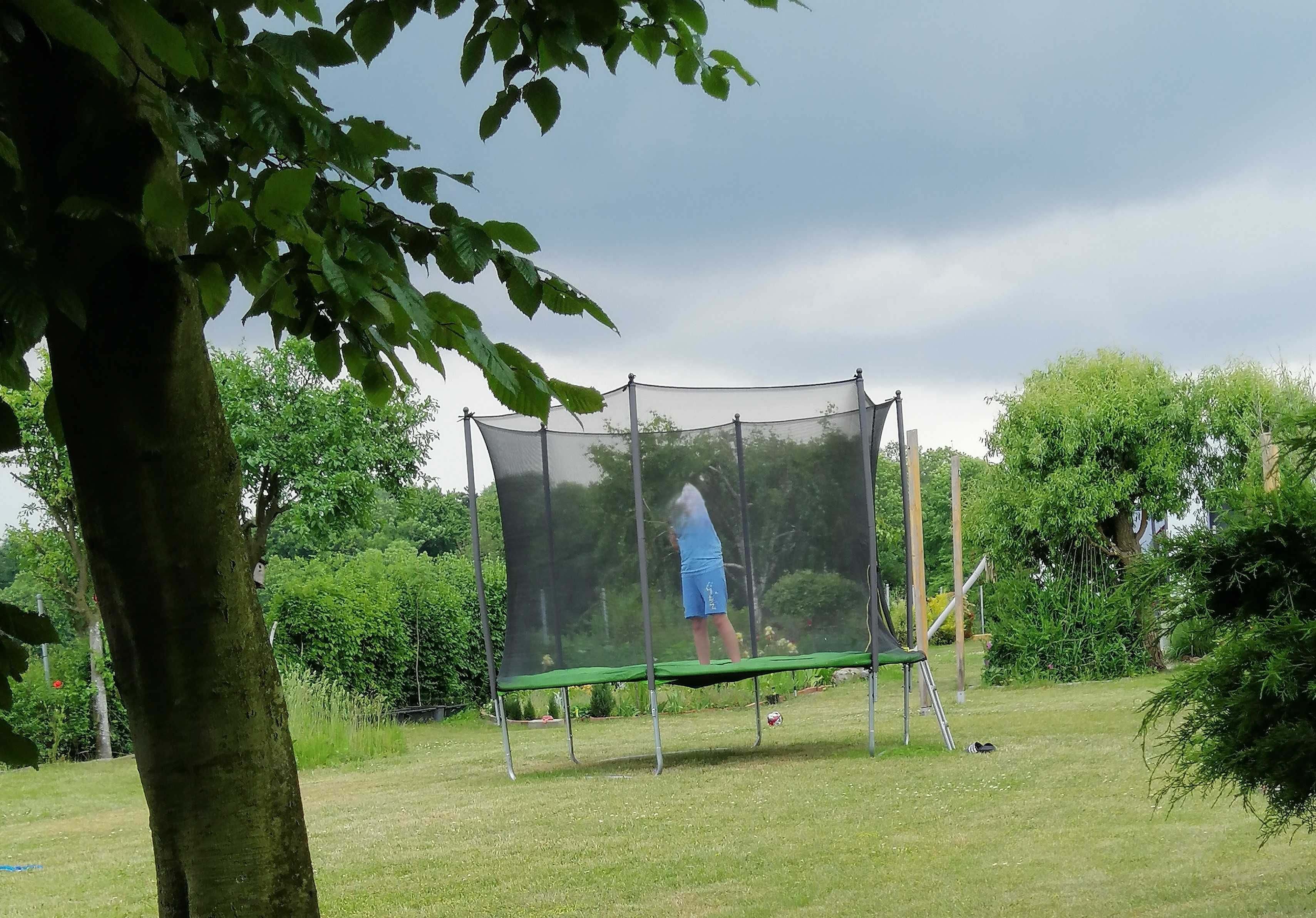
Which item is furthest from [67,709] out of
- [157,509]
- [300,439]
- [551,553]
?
[157,509]

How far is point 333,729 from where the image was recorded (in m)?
8.95

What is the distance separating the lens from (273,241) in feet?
5.67

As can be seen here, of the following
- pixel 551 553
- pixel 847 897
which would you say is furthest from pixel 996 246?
pixel 847 897

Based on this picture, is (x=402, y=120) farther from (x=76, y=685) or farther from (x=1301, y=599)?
(x=76, y=685)

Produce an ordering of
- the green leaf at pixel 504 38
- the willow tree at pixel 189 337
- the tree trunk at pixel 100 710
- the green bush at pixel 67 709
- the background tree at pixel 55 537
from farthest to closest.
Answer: the background tree at pixel 55 537, the tree trunk at pixel 100 710, the green bush at pixel 67 709, the green leaf at pixel 504 38, the willow tree at pixel 189 337

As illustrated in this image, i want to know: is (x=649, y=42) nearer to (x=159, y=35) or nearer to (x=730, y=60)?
(x=730, y=60)

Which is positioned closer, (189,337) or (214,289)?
(189,337)

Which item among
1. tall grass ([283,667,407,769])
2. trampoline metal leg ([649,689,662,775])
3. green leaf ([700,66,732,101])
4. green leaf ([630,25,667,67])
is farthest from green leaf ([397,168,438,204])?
tall grass ([283,667,407,769])

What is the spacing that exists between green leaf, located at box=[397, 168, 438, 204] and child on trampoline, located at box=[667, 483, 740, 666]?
16.9ft

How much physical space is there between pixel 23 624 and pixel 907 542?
6398 mm

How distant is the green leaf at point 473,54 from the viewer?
186cm

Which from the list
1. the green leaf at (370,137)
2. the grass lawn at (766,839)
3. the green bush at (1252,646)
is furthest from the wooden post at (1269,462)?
the green leaf at (370,137)

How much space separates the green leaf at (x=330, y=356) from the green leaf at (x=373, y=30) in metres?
0.46

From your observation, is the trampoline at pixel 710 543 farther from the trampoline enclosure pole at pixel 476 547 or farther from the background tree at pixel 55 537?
the background tree at pixel 55 537
